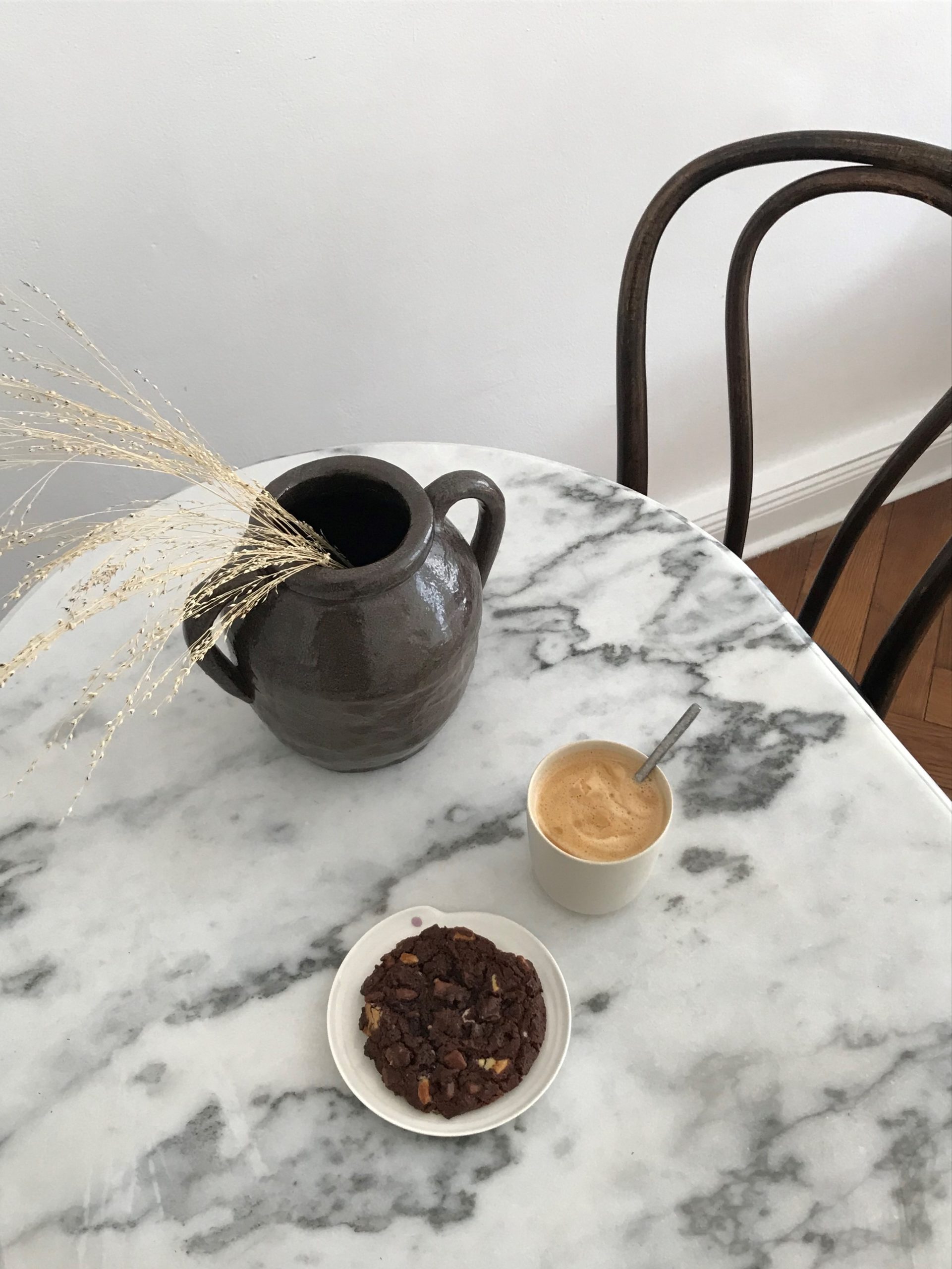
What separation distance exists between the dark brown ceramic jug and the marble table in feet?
0.28

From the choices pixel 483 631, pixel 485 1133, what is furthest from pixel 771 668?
pixel 485 1133

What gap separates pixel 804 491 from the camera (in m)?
1.65

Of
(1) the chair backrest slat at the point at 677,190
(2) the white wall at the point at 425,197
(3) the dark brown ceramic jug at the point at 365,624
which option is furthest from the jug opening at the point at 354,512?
(2) the white wall at the point at 425,197

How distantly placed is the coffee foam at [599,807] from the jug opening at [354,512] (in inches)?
7.1

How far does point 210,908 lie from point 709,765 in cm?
35

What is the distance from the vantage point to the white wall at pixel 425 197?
0.86 metres

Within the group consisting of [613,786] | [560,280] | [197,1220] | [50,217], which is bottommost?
[197,1220]

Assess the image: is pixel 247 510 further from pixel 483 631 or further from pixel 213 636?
pixel 483 631

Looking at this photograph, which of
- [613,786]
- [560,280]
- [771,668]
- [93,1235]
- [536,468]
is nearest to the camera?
[93,1235]

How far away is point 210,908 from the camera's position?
62cm

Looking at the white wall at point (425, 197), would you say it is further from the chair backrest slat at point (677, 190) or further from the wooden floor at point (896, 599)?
the wooden floor at point (896, 599)

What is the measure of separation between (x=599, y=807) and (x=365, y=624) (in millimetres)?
185

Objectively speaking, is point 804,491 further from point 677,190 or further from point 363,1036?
point 363,1036

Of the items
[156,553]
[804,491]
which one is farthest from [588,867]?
[804,491]
